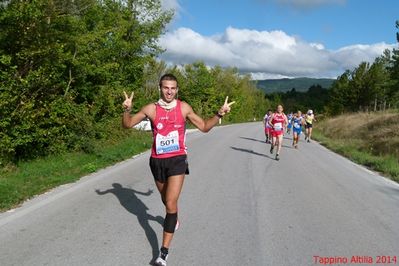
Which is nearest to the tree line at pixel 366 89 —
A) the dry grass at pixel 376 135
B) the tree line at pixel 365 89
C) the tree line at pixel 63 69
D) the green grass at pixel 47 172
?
the tree line at pixel 365 89

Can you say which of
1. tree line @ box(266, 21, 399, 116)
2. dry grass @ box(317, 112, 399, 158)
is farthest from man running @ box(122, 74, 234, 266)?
tree line @ box(266, 21, 399, 116)

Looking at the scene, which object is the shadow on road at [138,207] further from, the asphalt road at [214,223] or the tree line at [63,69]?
the tree line at [63,69]

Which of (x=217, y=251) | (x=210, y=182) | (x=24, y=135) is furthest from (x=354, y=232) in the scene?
(x=24, y=135)

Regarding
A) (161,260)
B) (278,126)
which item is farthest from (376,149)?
(161,260)

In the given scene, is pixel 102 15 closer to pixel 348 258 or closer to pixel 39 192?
pixel 39 192

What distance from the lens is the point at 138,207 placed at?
701cm

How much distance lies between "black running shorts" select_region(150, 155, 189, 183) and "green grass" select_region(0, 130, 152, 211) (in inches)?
130

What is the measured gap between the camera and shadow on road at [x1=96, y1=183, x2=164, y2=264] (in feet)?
17.4

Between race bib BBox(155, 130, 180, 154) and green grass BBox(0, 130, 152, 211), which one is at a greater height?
race bib BBox(155, 130, 180, 154)

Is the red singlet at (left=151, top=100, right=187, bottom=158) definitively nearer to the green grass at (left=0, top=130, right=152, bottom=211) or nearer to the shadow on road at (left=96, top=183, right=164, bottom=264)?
the shadow on road at (left=96, top=183, right=164, bottom=264)

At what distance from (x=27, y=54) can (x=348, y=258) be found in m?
8.99

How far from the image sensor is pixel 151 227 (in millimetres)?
5855

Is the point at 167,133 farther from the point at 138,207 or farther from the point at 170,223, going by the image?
the point at 138,207

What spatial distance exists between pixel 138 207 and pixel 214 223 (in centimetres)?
153
